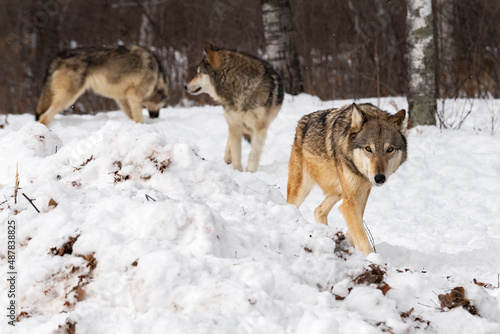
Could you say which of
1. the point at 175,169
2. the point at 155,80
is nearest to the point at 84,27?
the point at 155,80

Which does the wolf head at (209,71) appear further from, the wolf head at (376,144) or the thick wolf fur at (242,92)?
the wolf head at (376,144)

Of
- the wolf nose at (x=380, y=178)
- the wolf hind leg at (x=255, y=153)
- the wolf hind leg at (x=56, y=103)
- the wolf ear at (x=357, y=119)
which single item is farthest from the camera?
the wolf hind leg at (x=56, y=103)

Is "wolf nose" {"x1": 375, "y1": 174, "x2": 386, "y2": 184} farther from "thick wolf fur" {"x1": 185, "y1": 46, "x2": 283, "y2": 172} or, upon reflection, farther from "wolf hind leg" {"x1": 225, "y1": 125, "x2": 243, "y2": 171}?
"wolf hind leg" {"x1": 225, "y1": 125, "x2": 243, "y2": 171}

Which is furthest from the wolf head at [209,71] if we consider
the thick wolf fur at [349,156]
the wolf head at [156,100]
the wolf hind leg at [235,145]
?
the thick wolf fur at [349,156]

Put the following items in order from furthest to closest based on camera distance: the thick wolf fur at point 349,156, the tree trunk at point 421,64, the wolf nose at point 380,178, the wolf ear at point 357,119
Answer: the tree trunk at point 421,64, the wolf ear at point 357,119, the thick wolf fur at point 349,156, the wolf nose at point 380,178

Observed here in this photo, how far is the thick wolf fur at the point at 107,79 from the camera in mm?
11172

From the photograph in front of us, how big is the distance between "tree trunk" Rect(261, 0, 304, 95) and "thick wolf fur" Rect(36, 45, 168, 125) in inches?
90.4

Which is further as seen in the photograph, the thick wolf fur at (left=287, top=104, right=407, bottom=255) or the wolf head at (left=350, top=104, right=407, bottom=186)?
the thick wolf fur at (left=287, top=104, right=407, bottom=255)

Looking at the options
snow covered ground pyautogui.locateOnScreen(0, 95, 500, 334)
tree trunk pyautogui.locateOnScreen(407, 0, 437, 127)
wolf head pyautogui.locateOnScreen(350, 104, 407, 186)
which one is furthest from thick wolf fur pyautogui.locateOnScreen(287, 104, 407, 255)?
tree trunk pyautogui.locateOnScreen(407, 0, 437, 127)

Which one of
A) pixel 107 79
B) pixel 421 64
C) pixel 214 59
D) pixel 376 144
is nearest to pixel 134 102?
pixel 107 79

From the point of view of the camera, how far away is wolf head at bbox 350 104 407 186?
15.7 feet

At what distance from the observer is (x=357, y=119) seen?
5043mm

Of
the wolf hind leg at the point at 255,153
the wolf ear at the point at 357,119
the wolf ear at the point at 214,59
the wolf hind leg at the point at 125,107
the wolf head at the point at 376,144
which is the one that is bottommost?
the wolf hind leg at the point at 255,153

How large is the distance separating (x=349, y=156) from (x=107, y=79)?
24.4 ft
